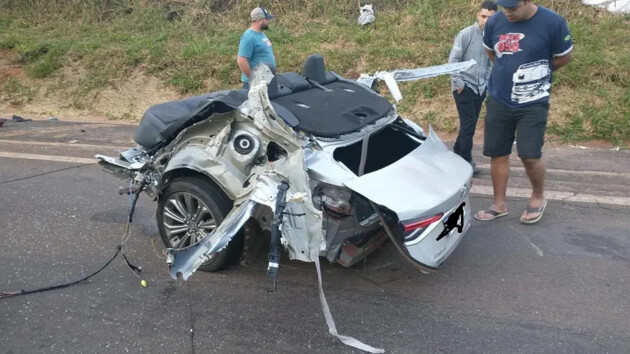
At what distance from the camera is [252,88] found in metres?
3.71

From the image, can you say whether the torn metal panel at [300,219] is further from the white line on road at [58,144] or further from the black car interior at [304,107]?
the white line on road at [58,144]

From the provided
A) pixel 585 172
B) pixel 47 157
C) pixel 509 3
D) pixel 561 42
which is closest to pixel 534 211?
pixel 561 42

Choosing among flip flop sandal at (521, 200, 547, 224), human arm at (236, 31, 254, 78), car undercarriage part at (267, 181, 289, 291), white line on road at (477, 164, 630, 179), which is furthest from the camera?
human arm at (236, 31, 254, 78)

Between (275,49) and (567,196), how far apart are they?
6792 mm

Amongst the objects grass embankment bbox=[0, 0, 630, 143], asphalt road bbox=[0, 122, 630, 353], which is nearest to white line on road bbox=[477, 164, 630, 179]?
asphalt road bbox=[0, 122, 630, 353]

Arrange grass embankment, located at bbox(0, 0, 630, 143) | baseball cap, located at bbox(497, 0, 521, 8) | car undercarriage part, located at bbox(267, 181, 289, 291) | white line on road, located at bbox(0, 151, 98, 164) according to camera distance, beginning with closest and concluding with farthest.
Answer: car undercarriage part, located at bbox(267, 181, 289, 291) < baseball cap, located at bbox(497, 0, 521, 8) < white line on road, located at bbox(0, 151, 98, 164) < grass embankment, located at bbox(0, 0, 630, 143)

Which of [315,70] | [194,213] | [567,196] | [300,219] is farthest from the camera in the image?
[567,196]

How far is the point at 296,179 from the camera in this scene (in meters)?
3.42

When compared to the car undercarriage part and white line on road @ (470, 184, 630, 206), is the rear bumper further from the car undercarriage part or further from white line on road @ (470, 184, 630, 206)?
white line on road @ (470, 184, 630, 206)

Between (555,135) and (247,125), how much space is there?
5444 mm

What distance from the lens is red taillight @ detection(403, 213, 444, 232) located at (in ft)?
11.0

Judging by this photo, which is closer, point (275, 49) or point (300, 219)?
point (300, 219)

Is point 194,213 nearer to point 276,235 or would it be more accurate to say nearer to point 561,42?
point 276,235

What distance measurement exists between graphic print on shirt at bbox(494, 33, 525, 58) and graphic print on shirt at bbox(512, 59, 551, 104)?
147mm
